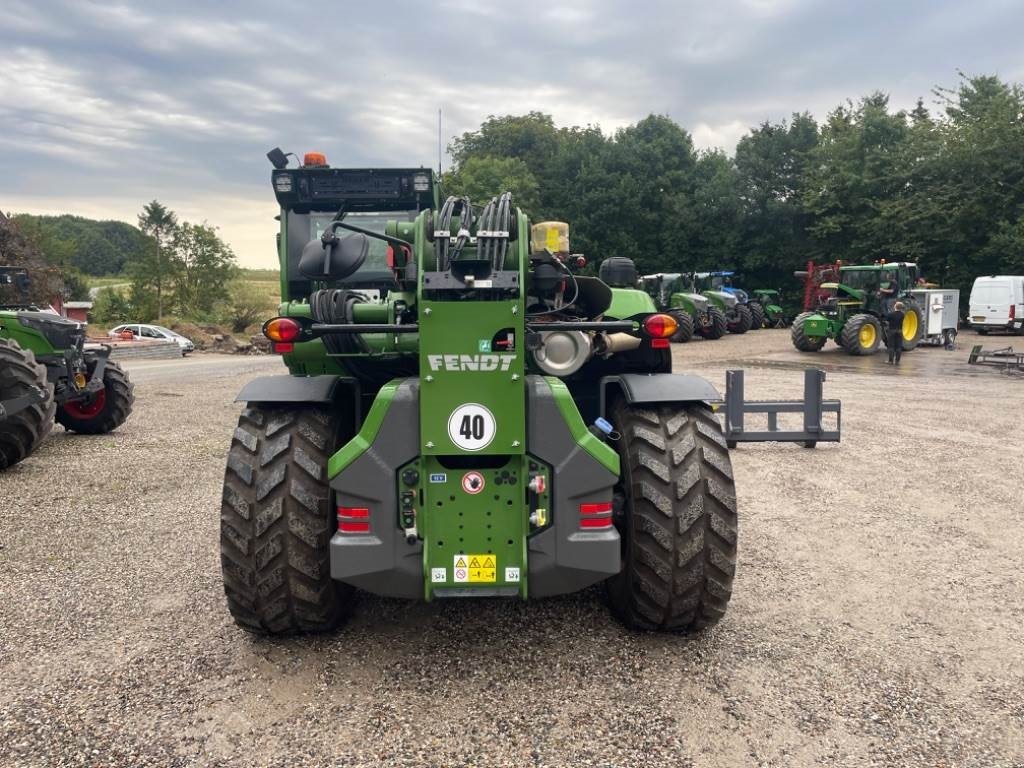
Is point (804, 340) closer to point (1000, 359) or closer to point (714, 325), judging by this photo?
point (1000, 359)

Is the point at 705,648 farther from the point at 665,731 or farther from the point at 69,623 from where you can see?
the point at 69,623

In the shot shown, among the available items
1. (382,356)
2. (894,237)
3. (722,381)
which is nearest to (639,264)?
(894,237)

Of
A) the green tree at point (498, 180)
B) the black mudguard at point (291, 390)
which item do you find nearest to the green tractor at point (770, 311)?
the green tree at point (498, 180)

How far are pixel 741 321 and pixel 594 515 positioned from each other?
1039 inches

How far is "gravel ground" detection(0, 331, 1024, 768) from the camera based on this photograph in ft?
9.66

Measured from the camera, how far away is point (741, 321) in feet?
93.1

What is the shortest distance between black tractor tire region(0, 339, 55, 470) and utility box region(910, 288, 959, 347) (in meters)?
21.1

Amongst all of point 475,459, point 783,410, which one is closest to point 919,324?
point 783,410

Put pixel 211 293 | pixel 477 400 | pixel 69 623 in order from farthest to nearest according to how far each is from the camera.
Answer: pixel 211 293 < pixel 69 623 < pixel 477 400

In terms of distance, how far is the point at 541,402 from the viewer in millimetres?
3258

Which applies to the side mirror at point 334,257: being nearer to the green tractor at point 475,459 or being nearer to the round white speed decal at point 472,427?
the green tractor at point 475,459

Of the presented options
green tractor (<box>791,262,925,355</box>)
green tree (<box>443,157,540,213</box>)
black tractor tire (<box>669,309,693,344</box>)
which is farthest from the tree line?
black tractor tire (<box>669,309,693,344</box>)

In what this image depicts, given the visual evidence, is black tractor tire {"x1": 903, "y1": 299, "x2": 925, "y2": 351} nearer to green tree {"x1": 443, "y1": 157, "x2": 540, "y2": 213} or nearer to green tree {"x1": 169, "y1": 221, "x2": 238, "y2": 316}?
green tree {"x1": 443, "y1": 157, "x2": 540, "y2": 213}

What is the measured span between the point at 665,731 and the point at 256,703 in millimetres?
1620
